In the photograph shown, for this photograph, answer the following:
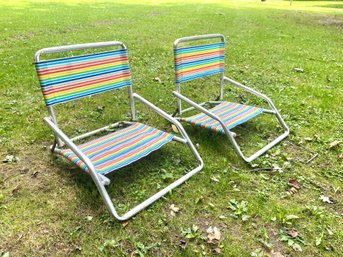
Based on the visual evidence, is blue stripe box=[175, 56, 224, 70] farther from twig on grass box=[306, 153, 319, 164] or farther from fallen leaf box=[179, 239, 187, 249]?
fallen leaf box=[179, 239, 187, 249]

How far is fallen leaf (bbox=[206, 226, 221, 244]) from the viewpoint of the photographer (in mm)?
2619

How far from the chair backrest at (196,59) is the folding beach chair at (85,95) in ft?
2.30

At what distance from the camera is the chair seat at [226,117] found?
3764 millimetres

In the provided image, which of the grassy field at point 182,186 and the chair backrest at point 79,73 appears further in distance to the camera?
the chair backrest at point 79,73

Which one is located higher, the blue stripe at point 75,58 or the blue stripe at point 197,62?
the blue stripe at point 75,58

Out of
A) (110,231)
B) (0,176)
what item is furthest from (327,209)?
(0,176)

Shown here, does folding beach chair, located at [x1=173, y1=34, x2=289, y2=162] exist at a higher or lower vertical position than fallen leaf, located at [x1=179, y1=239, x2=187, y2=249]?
higher

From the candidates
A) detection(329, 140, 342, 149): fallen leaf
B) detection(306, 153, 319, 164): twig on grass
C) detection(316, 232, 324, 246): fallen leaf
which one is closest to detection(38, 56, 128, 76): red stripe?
detection(306, 153, 319, 164): twig on grass

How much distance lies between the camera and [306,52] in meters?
8.77

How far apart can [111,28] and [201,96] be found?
23.5 ft

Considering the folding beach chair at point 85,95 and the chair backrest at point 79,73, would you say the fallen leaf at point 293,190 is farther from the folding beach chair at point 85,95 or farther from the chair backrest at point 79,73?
the chair backrest at point 79,73

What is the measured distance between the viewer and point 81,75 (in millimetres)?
3314

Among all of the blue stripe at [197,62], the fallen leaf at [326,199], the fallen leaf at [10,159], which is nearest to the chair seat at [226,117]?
the blue stripe at [197,62]

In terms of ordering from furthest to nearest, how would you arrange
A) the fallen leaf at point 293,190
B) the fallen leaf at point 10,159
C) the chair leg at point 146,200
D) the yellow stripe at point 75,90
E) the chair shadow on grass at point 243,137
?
the chair shadow on grass at point 243,137 → the fallen leaf at point 10,159 → the fallen leaf at point 293,190 → the yellow stripe at point 75,90 → the chair leg at point 146,200
